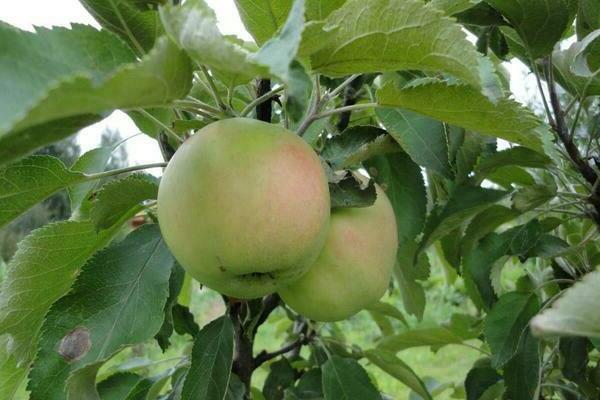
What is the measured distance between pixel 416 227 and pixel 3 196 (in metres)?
0.53

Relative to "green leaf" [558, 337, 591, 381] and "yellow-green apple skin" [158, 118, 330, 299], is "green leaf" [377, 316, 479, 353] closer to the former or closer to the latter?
"green leaf" [558, 337, 591, 381]

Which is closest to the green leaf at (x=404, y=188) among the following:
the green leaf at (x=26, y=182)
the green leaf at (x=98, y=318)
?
the green leaf at (x=98, y=318)

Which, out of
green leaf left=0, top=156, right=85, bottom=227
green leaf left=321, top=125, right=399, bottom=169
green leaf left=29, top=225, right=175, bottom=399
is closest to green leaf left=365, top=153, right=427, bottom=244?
green leaf left=321, top=125, right=399, bottom=169

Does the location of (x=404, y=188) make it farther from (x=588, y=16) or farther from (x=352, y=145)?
(x=588, y=16)

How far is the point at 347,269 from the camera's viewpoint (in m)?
0.73

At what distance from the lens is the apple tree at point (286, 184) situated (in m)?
0.47

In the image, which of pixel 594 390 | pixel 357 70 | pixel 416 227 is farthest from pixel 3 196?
pixel 594 390

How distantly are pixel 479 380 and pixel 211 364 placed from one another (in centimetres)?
56

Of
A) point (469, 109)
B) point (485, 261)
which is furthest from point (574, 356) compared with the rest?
point (469, 109)

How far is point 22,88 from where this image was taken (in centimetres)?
42

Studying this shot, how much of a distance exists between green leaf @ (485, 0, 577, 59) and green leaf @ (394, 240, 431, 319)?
15.3 inches

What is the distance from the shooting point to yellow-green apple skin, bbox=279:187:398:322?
73cm

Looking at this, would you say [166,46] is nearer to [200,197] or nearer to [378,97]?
[200,197]

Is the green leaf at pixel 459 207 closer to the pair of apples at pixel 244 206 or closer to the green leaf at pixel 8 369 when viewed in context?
the pair of apples at pixel 244 206
